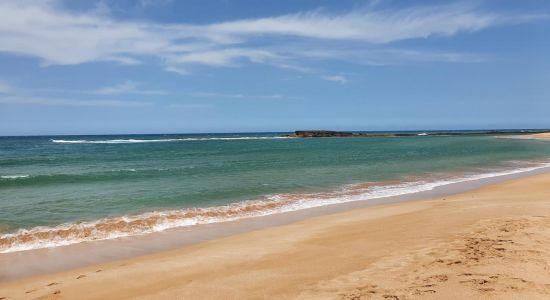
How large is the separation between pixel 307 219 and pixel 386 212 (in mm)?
2562

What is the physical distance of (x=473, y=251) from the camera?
6719 millimetres

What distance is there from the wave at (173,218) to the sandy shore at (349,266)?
2.77 m

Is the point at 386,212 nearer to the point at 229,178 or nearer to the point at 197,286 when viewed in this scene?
the point at 197,286

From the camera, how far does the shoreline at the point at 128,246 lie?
818 centimetres

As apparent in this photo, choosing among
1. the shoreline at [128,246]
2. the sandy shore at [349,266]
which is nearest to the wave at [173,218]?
the shoreline at [128,246]

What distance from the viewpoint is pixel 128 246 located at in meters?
9.57

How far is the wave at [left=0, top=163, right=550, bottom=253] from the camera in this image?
1030 cm

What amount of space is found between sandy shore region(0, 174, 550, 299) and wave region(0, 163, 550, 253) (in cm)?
→ 277

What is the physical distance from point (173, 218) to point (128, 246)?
2.93m

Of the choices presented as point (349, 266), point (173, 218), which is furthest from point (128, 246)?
point (349, 266)

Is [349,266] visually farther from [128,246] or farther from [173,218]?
[173,218]

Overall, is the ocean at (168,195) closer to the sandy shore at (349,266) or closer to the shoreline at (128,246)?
the shoreline at (128,246)

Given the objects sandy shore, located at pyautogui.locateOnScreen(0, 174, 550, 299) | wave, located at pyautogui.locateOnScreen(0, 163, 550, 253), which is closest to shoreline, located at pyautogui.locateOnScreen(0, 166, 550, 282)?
wave, located at pyautogui.locateOnScreen(0, 163, 550, 253)

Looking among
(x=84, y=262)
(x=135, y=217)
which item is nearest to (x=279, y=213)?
(x=135, y=217)
